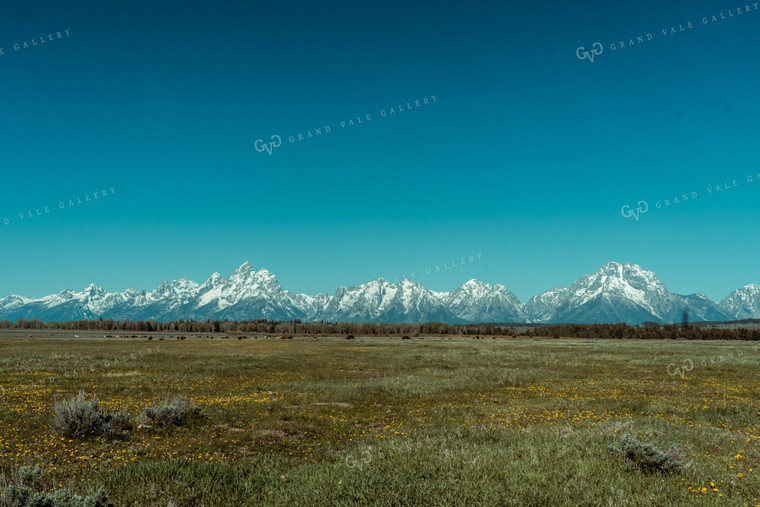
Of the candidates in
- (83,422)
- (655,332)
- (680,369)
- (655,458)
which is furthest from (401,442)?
(655,332)

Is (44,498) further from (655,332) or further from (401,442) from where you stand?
(655,332)

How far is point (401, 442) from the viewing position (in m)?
Answer: 11.1

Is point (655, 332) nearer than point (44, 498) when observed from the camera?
No

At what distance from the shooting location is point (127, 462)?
10.5m

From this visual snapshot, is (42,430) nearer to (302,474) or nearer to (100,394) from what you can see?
(100,394)

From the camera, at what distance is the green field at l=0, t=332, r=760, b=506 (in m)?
7.62

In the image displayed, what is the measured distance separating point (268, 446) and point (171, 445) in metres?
2.74

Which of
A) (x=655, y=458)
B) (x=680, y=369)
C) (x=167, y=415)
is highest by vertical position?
(x=655, y=458)

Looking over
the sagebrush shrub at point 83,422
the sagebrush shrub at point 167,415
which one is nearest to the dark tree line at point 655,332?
the sagebrush shrub at point 167,415

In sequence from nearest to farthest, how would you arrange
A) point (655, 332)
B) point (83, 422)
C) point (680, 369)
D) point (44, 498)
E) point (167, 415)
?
point (44, 498), point (83, 422), point (167, 415), point (680, 369), point (655, 332)

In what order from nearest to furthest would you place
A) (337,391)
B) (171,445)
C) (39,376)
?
(171,445) < (337,391) < (39,376)

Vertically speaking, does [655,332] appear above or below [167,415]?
below

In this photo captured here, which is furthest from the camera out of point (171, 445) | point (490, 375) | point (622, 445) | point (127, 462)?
point (490, 375)

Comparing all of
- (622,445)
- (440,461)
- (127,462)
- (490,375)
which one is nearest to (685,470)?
(622,445)
